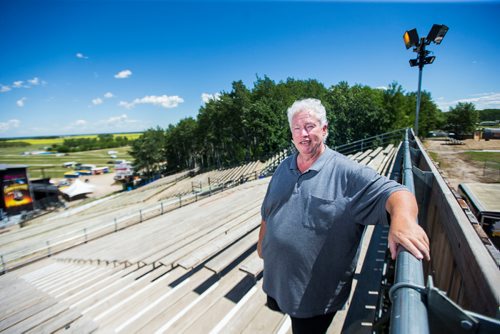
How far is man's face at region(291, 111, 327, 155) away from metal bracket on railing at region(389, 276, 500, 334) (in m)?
1.16

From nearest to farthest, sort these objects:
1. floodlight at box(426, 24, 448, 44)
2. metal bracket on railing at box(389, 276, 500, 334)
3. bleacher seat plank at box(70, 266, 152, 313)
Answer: metal bracket on railing at box(389, 276, 500, 334) < bleacher seat plank at box(70, 266, 152, 313) < floodlight at box(426, 24, 448, 44)

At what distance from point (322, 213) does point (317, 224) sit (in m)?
0.08

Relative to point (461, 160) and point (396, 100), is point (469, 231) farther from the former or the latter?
point (396, 100)

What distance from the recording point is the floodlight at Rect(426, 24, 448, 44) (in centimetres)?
670

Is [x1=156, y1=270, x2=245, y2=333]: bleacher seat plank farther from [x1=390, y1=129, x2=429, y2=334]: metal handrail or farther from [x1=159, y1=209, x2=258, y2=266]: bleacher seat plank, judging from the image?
[x1=390, y1=129, x2=429, y2=334]: metal handrail

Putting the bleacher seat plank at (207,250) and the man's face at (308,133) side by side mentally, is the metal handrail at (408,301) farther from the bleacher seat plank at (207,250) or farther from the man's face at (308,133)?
the bleacher seat plank at (207,250)

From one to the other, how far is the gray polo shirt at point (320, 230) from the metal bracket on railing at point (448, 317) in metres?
0.67

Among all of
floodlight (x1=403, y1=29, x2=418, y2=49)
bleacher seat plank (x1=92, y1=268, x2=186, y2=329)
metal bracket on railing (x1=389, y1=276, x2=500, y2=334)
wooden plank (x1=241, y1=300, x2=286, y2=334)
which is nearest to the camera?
metal bracket on railing (x1=389, y1=276, x2=500, y2=334)

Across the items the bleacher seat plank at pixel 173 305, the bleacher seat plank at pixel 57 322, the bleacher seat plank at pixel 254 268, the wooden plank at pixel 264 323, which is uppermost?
the bleacher seat plank at pixel 254 268

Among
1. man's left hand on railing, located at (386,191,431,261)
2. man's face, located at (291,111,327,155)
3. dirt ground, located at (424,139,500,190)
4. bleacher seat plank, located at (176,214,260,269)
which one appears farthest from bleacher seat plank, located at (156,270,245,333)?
dirt ground, located at (424,139,500,190)

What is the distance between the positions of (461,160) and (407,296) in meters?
21.7

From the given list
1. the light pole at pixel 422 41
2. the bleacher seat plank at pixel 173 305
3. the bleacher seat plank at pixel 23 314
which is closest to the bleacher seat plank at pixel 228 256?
the bleacher seat plank at pixel 173 305

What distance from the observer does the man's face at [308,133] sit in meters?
1.77

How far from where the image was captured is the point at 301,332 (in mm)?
1678
